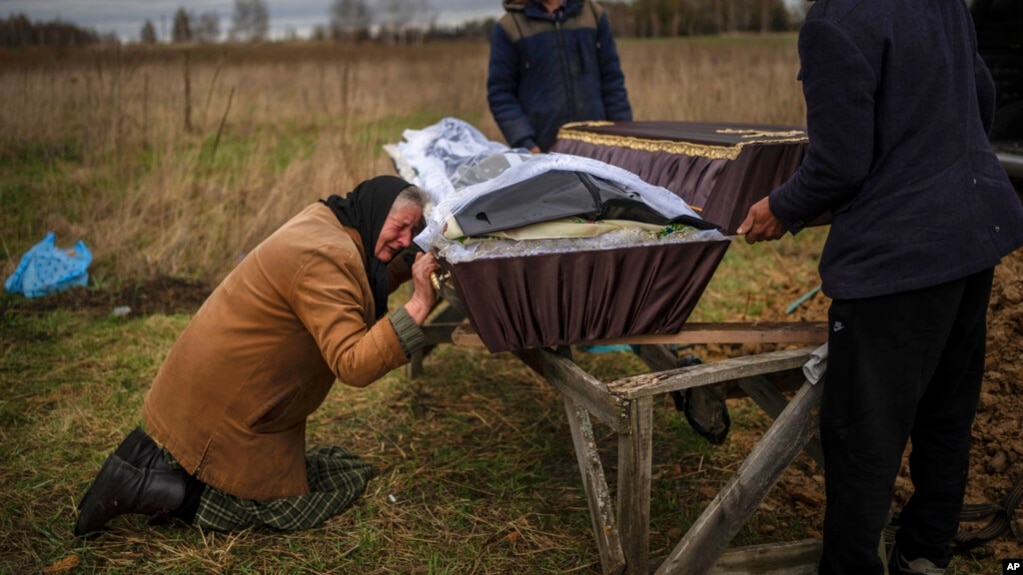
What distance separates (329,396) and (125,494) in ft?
5.38

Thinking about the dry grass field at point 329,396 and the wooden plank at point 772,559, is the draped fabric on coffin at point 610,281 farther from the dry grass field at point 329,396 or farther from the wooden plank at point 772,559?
the dry grass field at point 329,396

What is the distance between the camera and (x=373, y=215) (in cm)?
306

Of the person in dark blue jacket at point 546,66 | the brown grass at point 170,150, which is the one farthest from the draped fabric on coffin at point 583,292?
the brown grass at point 170,150


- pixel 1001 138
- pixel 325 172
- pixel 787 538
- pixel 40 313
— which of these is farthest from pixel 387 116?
pixel 787 538

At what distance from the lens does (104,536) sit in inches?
128

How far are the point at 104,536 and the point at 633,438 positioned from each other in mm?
2129

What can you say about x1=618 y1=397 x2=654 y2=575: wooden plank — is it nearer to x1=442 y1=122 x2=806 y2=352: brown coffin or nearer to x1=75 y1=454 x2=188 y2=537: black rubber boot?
x1=442 y1=122 x2=806 y2=352: brown coffin

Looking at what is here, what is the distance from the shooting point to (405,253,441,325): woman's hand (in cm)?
275

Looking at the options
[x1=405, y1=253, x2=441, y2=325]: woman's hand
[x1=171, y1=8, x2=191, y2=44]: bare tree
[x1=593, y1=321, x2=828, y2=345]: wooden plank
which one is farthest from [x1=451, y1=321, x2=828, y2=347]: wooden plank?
[x1=171, y1=8, x2=191, y2=44]: bare tree

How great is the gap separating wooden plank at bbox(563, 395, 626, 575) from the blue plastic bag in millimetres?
5119

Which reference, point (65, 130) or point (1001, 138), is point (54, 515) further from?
point (65, 130)

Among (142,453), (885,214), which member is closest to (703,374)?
(885,214)

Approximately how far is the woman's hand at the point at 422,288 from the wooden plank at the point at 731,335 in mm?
133

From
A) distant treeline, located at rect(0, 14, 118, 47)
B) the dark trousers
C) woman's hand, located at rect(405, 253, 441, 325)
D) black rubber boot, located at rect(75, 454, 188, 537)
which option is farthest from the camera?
distant treeline, located at rect(0, 14, 118, 47)
